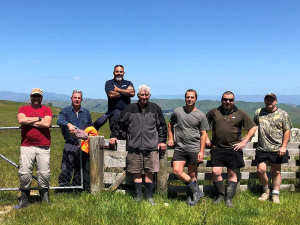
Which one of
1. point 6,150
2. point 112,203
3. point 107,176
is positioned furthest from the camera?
point 6,150

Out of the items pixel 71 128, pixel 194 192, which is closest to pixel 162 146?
pixel 194 192

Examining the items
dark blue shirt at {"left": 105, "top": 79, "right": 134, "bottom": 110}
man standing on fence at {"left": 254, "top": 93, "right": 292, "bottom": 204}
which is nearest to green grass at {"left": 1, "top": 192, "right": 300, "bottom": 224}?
man standing on fence at {"left": 254, "top": 93, "right": 292, "bottom": 204}

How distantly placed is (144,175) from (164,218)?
2.04 m

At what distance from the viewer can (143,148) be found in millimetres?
6590

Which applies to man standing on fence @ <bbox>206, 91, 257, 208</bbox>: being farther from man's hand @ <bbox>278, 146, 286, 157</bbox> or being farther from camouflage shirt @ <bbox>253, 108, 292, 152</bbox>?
man's hand @ <bbox>278, 146, 286, 157</bbox>

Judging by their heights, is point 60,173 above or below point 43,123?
below

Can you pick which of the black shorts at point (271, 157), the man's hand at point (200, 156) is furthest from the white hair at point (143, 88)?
the black shorts at point (271, 157)

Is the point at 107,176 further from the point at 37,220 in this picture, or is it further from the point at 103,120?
the point at 37,220

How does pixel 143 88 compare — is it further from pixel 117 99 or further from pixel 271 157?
pixel 271 157

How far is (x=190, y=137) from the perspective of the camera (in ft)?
21.6

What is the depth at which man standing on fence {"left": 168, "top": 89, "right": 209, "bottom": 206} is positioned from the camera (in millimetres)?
6566

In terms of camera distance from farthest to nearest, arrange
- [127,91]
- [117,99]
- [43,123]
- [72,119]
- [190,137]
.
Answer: [117,99]
[127,91]
[72,119]
[190,137]
[43,123]

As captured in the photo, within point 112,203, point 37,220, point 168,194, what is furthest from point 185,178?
point 37,220

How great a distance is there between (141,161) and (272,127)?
3384 mm
